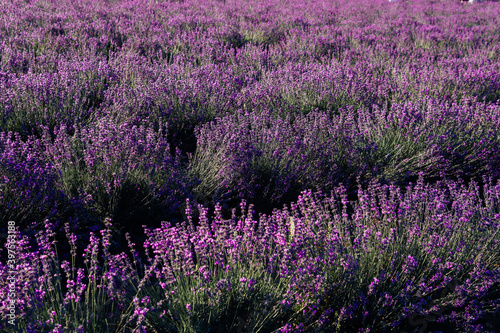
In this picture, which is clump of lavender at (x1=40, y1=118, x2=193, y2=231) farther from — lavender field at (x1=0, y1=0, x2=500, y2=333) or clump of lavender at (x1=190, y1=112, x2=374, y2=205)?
clump of lavender at (x1=190, y1=112, x2=374, y2=205)

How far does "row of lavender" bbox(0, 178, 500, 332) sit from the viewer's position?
5.41ft

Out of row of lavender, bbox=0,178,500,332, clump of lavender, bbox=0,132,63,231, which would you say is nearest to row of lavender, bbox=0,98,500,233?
clump of lavender, bbox=0,132,63,231

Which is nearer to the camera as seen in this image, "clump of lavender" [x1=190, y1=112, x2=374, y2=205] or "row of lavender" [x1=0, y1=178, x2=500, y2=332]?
"row of lavender" [x1=0, y1=178, x2=500, y2=332]

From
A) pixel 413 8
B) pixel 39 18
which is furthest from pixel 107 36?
pixel 413 8

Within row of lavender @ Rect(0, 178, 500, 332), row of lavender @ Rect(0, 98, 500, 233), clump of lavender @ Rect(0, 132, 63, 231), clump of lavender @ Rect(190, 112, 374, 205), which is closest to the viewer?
row of lavender @ Rect(0, 178, 500, 332)

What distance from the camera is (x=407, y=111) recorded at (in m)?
3.70

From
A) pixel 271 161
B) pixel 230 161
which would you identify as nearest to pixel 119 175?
pixel 230 161

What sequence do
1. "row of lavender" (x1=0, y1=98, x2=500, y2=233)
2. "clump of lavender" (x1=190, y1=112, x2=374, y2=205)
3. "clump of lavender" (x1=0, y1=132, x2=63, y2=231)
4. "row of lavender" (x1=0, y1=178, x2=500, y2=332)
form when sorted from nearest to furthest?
"row of lavender" (x1=0, y1=178, x2=500, y2=332) < "clump of lavender" (x1=0, y1=132, x2=63, y2=231) < "row of lavender" (x1=0, y1=98, x2=500, y2=233) < "clump of lavender" (x1=190, y1=112, x2=374, y2=205)

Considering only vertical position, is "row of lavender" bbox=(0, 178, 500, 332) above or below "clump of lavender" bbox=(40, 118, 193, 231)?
below

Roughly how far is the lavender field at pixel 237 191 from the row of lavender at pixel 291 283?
1 centimetres

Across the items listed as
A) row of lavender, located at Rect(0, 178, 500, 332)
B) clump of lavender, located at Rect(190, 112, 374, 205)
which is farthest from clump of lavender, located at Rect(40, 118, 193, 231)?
row of lavender, located at Rect(0, 178, 500, 332)

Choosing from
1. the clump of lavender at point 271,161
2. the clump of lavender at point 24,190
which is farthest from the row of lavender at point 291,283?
the clump of lavender at point 271,161

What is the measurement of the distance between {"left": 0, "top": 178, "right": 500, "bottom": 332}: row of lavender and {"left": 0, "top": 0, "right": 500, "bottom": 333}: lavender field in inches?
0.5

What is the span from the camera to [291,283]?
1.79 metres
